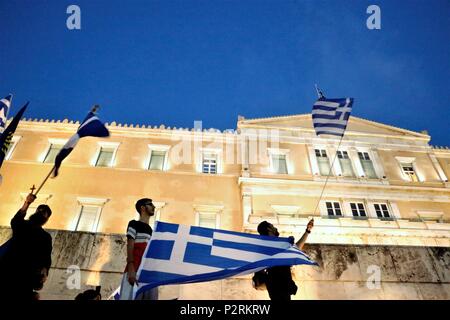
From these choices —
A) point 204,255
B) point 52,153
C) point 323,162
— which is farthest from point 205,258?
point 52,153

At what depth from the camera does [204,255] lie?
12.7 feet

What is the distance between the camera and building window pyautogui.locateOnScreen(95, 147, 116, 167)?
75.9 feet

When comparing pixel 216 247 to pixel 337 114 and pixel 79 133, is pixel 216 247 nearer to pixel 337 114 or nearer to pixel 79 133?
pixel 79 133

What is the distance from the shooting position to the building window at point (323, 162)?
23.8 m

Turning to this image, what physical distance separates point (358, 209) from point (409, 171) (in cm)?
690

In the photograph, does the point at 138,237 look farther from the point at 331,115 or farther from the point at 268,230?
the point at 331,115

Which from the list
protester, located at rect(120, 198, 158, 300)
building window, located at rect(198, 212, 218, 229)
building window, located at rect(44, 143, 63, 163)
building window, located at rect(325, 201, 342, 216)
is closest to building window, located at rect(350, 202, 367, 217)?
building window, located at rect(325, 201, 342, 216)

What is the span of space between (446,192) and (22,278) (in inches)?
1082

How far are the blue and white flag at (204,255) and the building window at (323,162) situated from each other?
20.6 metres

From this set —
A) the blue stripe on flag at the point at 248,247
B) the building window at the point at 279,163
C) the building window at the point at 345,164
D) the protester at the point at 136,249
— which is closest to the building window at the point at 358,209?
the building window at the point at 345,164

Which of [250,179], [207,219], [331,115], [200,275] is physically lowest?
[200,275]

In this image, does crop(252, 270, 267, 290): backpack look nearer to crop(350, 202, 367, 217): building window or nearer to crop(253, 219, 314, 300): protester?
crop(253, 219, 314, 300): protester

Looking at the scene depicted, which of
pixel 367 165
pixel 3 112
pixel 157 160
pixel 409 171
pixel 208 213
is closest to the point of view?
pixel 3 112

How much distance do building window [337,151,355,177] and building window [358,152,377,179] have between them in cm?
108
